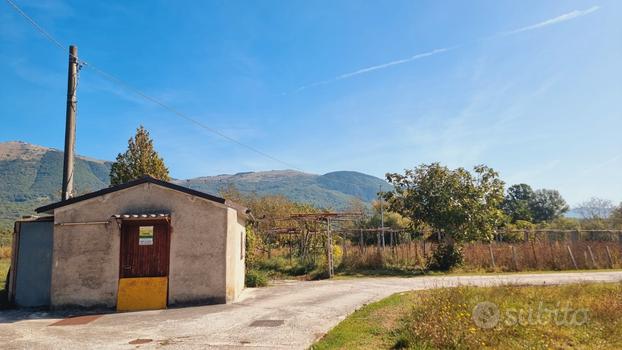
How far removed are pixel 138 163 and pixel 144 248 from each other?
41.9ft

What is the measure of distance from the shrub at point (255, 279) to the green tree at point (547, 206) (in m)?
54.9

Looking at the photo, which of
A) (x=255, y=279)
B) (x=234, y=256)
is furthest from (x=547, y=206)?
(x=234, y=256)

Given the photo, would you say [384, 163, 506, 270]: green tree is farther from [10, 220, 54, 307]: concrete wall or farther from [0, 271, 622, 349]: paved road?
[10, 220, 54, 307]: concrete wall

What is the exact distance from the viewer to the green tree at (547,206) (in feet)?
194

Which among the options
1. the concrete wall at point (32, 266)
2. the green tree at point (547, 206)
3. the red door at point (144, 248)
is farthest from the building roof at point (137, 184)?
the green tree at point (547, 206)

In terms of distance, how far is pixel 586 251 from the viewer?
2166cm

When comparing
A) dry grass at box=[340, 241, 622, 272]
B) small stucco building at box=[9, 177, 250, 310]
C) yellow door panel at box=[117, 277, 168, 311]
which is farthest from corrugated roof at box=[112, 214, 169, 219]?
dry grass at box=[340, 241, 622, 272]

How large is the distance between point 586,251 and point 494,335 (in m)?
18.1

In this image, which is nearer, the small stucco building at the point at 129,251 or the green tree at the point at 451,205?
the small stucco building at the point at 129,251

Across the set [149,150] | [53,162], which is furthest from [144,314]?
[53,162]

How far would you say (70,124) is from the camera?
43.8 ft

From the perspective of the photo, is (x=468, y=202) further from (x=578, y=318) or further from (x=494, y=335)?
(x=494, y=335)

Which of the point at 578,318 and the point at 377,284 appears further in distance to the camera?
the point at 377,284

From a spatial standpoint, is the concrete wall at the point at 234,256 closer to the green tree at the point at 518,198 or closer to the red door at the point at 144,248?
the red door at the point at 144,248
